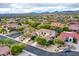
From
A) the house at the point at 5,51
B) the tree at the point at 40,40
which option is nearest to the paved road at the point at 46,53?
the tree at the point at 40,40

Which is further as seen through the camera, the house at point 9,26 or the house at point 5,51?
the house at point 9,26

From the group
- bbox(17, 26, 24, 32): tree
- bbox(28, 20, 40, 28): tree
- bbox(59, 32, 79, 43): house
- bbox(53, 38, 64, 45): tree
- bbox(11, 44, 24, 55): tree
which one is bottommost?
bbox(11, 44, 24, 55): tree

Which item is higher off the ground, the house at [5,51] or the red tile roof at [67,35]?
the red tile roof at [67,35]

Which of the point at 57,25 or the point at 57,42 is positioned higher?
the point at 57,25

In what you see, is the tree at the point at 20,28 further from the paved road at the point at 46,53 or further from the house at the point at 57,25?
the house at the point at 57,25

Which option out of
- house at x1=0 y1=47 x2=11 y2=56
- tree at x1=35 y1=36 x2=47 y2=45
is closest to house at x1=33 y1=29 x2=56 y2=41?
tree at x1=35 y1=36 x2=47 y2=45

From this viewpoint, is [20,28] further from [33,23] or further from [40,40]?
[40,40]

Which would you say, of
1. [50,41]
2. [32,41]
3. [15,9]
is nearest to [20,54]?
[32,41]

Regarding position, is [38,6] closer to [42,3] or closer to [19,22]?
[42,3]

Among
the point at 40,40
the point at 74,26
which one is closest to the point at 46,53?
the point at 40,40

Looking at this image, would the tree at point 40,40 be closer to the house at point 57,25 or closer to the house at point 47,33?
the house at point 47,33

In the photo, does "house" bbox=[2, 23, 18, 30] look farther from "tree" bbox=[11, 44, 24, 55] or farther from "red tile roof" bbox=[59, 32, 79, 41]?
"red tile roof" bbox=[59, 32, 79, 41]

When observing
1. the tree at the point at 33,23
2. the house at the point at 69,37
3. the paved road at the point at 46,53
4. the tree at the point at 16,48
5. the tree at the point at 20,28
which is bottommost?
the paved road at the point at 46,53
